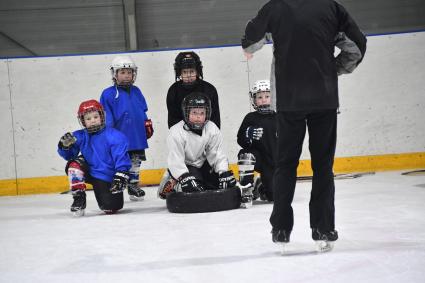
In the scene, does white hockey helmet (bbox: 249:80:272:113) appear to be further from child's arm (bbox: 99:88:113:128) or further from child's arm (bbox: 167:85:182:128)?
child's arm (bbox: 99:88:113:128)

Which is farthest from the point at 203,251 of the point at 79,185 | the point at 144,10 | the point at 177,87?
the point at 144,10

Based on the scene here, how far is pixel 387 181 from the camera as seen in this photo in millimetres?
6043

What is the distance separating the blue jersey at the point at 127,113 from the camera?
233 inches

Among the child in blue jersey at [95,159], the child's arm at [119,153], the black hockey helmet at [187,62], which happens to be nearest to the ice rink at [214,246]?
the child in blue jersey at [95,159]

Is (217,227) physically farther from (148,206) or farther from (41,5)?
(41,5)

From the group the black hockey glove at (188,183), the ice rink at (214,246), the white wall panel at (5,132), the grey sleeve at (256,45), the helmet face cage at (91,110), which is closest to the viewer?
the ice rink at (214,246)

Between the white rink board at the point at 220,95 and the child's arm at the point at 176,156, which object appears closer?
the child's arm at the point at 176,156

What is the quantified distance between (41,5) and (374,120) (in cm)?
435

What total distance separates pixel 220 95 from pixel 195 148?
2.41 metres

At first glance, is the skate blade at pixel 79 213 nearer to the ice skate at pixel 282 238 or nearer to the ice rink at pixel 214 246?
the ice rink at pixel 214 246

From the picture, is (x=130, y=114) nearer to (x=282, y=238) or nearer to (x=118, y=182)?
(x=118, y=182)

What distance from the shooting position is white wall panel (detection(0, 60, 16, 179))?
Result: 7.12 metres

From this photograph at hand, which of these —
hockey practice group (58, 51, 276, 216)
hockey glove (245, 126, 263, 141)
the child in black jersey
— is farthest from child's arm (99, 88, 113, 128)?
hockey glove (245, 126, 263, 141)

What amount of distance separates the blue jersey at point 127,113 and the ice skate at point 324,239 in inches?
126
